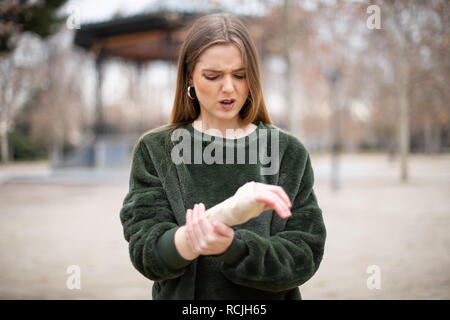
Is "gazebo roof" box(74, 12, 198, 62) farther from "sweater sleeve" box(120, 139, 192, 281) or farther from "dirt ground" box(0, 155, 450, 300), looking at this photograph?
"sweater sleeve" box(120, 139, 192, 281)

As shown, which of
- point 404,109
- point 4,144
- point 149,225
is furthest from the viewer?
point 4,144

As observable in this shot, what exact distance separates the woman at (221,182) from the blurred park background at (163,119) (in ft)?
8.77

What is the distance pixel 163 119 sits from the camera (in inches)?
873

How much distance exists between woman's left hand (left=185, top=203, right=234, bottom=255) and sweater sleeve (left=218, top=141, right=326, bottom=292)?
0.27ft

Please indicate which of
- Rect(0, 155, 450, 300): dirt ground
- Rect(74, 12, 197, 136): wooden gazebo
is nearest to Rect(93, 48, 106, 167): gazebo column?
Rect(74, 12, 197, 136): wooden gazebo

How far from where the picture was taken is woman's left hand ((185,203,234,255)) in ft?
3.35

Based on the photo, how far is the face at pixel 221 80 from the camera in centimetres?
127

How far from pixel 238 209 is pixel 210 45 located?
58cm

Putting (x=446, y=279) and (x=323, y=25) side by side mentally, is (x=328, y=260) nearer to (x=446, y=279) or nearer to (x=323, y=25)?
(x=446, y=279)

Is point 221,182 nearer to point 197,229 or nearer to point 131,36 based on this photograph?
point 197,229

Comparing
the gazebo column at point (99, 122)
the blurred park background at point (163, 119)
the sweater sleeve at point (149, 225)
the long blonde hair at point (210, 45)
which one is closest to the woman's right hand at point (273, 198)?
the sweater sleeve at point (149, 225)

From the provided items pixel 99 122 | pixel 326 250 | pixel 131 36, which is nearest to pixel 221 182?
pixel 326 250

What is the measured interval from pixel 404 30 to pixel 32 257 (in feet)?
38.5

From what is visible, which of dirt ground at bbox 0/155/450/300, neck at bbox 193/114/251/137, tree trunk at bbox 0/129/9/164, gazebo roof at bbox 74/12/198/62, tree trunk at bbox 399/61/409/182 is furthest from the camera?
tree trunk at bbox 0/129/9/164
